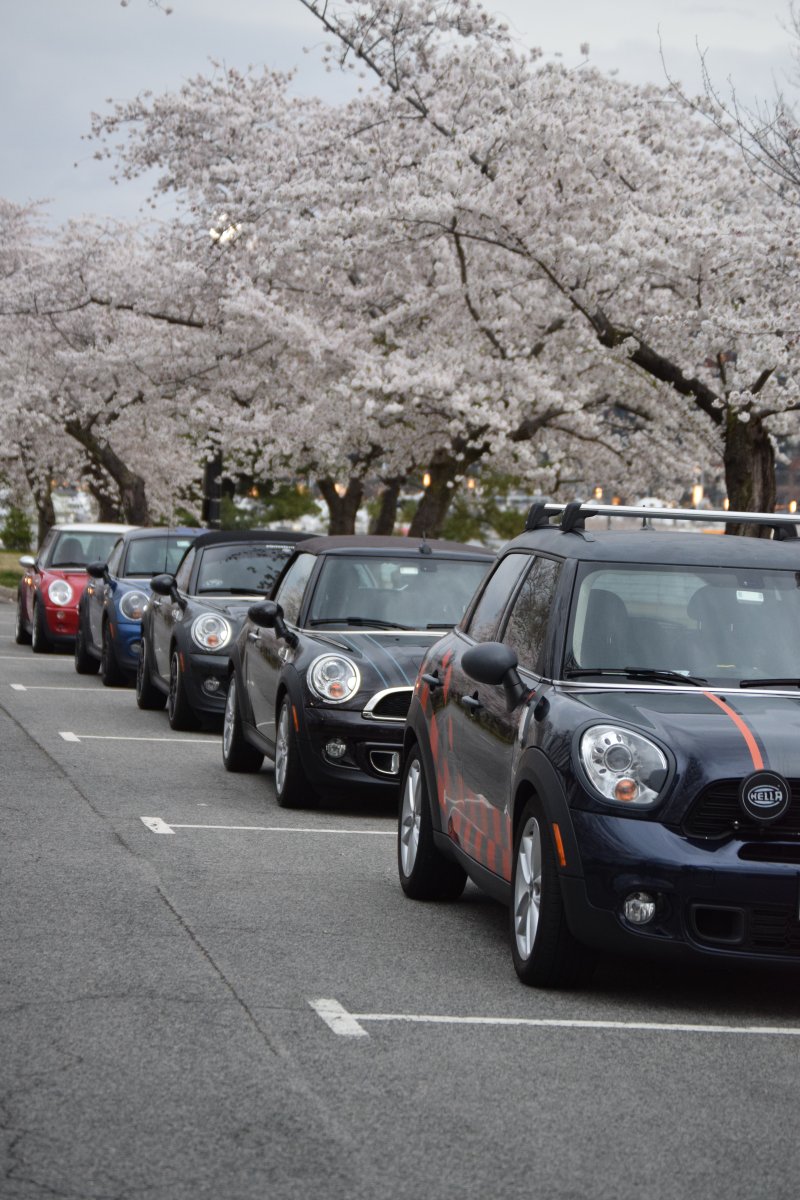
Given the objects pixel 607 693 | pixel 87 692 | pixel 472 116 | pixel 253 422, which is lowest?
pixel 87 692

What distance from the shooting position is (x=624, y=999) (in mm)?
6406

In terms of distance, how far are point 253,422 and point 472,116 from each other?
8.12m

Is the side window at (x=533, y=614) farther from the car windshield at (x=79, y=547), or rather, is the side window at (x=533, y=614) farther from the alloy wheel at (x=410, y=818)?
the car windshield at (x=79, y=547)

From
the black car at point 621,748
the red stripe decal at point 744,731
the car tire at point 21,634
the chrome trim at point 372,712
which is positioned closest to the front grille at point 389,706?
the chrome trim at point 372,712

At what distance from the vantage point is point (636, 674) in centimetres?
679

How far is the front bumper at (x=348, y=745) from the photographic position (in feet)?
34.6

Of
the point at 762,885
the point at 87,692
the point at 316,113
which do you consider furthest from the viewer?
the point at 316,113

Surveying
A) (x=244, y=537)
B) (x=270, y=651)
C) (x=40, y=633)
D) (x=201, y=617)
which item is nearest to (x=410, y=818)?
(x=270, y=651)

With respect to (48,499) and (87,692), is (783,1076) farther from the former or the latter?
(48,499)

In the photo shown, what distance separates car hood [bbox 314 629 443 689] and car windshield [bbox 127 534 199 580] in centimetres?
817

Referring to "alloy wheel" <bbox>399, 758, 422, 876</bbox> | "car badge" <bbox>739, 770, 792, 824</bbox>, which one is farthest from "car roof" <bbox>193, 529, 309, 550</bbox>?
"car badge" <bbox>739, 770, 792, 824</bbox>

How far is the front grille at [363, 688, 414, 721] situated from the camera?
1059 cm

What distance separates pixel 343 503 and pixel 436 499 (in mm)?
5645

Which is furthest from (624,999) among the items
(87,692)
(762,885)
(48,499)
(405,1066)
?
(48,499)
